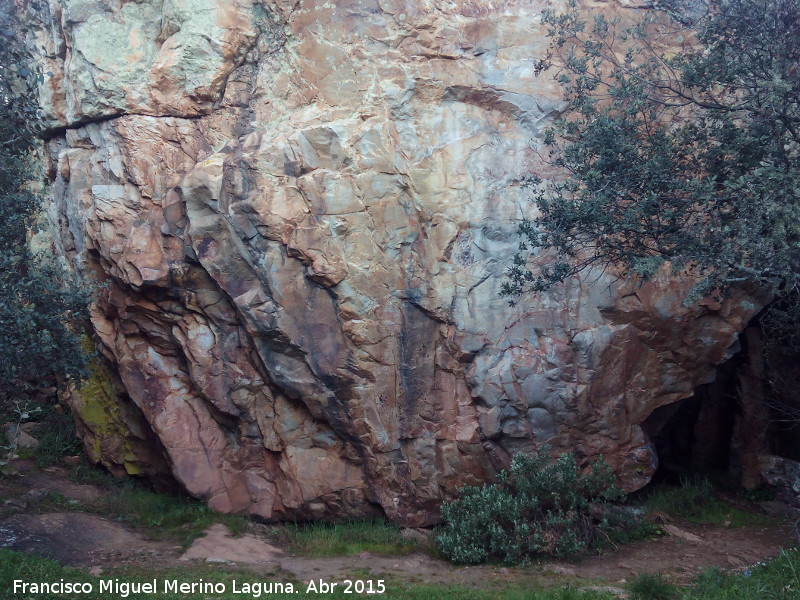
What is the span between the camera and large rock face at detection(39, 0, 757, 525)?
Answer: 9102mm

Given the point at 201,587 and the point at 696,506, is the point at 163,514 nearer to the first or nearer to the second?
the point at 201,587

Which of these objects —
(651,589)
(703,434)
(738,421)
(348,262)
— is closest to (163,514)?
(348,262)

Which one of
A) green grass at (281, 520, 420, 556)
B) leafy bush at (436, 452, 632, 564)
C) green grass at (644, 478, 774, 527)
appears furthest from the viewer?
green grass at (644, 478, 774, 527)

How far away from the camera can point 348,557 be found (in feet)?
28.3

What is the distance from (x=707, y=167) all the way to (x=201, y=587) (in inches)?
265

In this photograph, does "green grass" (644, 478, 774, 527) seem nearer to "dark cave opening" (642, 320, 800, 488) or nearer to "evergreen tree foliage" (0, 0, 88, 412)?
"dark cave opening" (642, 320, 800, 488)

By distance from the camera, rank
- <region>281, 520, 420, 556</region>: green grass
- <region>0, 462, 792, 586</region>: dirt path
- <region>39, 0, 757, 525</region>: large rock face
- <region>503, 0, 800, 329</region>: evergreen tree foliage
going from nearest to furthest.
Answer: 1. <region>503, 0, 800, 329</region>: evergreen tree foliage
2. <region>0, 462, 792, 586</region>: dirt path
3. <region>281, 520, 420, 556</region>: green grass
4. <region>39, 0, 757, 525</region>: large rock face

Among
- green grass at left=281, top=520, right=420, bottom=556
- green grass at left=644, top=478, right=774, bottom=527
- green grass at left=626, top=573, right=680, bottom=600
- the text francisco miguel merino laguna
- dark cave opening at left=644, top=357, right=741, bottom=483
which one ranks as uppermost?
dark cave opening at left=644, top=357, right=741, bottom=483

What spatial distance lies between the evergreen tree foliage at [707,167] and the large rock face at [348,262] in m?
1.32

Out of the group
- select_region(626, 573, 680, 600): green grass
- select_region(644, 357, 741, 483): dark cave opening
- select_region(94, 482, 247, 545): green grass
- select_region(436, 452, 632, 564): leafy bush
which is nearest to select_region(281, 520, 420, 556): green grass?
select_region(436, 452, 632, 564): leafy bush

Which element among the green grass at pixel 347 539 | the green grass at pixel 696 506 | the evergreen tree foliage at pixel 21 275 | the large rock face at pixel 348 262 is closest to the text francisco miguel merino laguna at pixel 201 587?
the green grass at pixel 347 539

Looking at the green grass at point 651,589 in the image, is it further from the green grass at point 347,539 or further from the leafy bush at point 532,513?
the green grass at point 347,539

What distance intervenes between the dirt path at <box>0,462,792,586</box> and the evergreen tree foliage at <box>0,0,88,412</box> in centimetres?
179

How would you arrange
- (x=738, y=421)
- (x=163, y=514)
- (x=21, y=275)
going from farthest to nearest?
(x=738, y=421)
(x=163, y=514)
(x=21, y=275)
